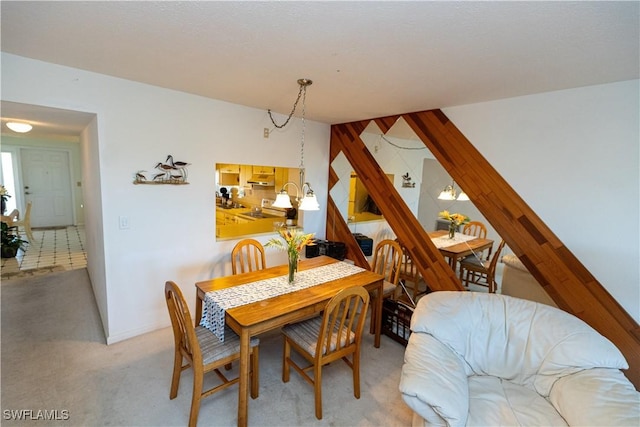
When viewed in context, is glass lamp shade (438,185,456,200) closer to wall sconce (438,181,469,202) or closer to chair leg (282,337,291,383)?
wall sconce (438,181,469,202)

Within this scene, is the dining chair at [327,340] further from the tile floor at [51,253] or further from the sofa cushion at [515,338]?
the tile floor at [51,253]

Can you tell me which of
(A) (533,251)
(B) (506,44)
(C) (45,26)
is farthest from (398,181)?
(C) (45,26)

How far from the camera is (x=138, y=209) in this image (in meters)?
2.71

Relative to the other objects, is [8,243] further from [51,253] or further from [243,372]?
[243,372]

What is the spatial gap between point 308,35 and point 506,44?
1.08 m

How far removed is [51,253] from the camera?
17.2 ft

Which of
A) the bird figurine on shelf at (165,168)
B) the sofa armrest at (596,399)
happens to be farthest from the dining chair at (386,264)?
the bird figurine on shelf at (165,168)

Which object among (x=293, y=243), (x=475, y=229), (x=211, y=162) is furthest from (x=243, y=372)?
(x=475, y=229)

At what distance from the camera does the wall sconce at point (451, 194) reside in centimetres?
288

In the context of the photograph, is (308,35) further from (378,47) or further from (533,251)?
(533,251)

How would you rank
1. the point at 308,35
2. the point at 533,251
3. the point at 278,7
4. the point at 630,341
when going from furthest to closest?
1. the point at 533,251
2. the point at 630,341
3. the point at 308,35
4. the point at 278,7

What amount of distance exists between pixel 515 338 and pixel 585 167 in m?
1.43

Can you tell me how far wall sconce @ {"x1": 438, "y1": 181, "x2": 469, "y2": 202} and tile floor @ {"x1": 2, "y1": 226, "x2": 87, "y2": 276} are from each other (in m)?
5.51

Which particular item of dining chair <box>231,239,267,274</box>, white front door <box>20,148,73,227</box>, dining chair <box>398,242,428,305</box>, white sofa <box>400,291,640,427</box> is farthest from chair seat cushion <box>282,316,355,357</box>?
white front door <box>20,148,73,227</box>
